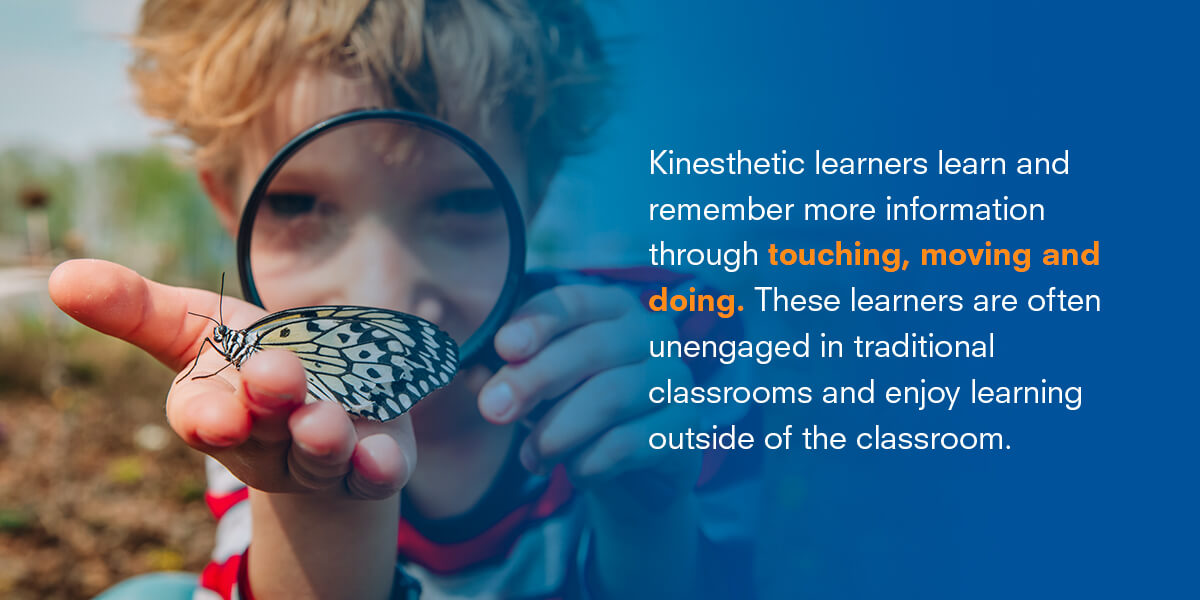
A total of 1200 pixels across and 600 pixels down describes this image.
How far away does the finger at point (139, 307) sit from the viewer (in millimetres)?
818

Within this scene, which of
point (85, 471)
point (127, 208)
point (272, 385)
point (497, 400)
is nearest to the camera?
point (272, 385)

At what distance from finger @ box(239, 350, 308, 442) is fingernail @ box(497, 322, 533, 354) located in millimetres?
483

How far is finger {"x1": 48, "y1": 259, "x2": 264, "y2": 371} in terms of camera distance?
0.82 m

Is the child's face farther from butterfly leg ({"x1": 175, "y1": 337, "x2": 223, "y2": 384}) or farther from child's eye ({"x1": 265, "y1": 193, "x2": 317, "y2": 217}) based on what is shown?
butterfly leg ({"x1": 175, "y1": 337, "x2": 223, "y2": 384})

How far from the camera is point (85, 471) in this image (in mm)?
2738

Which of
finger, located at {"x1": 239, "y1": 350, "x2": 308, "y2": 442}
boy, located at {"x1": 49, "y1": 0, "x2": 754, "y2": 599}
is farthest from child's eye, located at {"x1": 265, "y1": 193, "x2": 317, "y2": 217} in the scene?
finger, located at {"x1": 239, "y1": 350, "x2": 308, "y2": 442}

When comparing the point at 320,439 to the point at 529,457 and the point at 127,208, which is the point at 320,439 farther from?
the point at 127,208

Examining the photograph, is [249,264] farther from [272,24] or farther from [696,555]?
[696,555]

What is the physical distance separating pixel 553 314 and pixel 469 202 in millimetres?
248

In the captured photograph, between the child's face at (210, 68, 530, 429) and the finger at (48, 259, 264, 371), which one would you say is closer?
the finger at (48, 259, 264, 371)

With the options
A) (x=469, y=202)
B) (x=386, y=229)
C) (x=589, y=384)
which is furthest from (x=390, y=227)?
(x=589, y=384)

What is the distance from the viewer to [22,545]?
229 centimetres

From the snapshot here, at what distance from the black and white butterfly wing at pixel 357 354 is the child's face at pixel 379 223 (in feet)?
1.15

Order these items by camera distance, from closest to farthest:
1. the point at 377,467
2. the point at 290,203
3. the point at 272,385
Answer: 1. the point at 272,385
2. the point at 377,467
3. the point at 290,203
